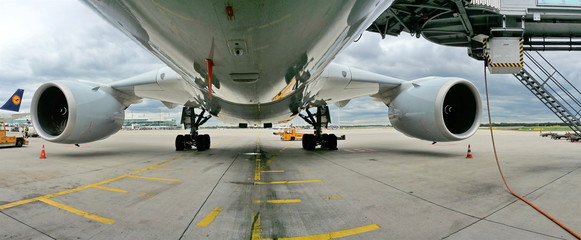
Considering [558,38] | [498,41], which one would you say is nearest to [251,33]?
[498,41]

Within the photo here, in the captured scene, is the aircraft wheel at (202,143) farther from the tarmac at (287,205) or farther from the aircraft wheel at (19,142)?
the aircraft wheel at (19,142)

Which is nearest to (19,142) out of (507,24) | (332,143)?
(332,143)

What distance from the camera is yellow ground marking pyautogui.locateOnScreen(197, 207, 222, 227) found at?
237cm

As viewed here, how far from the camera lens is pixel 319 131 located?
34.5 feet

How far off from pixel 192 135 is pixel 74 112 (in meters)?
4.24

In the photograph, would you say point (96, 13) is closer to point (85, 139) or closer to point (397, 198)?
point (397, 198)

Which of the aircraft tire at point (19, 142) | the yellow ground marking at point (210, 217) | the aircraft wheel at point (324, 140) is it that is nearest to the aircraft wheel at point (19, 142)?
the aircraft tire at point (19, 142)

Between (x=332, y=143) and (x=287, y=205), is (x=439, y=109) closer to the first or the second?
(x=332, y=143)

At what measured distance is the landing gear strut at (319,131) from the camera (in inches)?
404

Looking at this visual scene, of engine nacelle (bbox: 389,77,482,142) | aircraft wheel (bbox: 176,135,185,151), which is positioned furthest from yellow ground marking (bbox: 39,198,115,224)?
aircraft wheel (bbox: 176,135,185,151)

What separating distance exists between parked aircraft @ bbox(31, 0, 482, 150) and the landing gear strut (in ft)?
4.15

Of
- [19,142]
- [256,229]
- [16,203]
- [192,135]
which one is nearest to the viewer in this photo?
[256,229]

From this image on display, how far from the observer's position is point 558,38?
38.5 feet

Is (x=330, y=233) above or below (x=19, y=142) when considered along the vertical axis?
below
